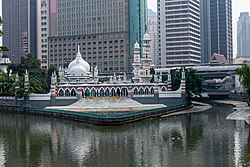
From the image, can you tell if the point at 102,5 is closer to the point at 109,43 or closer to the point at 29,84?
the point at 109,43

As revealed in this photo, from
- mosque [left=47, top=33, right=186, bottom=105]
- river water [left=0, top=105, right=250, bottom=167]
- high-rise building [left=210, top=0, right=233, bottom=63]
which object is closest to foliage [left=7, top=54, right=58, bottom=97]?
mosque [left=47, top=33, right=186, bottom=105]

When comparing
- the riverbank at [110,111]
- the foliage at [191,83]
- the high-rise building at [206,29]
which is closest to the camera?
the riverbank at [110,111]

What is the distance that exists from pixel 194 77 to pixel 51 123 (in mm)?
41013

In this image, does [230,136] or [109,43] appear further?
[109,43]

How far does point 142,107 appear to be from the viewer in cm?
7888

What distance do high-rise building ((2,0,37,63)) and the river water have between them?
112 meters

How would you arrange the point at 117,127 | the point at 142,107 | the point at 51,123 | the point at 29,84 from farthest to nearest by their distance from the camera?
the point at 29,84
the point at 142,107
the point at 51,123
the point at 117,127

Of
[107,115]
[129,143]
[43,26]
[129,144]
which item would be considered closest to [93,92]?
[107,115]

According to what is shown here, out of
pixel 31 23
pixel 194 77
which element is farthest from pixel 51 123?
pixel 31 23

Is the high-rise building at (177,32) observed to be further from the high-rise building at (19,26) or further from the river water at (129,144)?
the river water at (129,144)

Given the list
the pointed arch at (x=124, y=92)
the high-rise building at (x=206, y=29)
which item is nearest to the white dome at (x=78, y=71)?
the pointed arch at (x=124, y=92)

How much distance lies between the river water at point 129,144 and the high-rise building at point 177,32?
318 feet

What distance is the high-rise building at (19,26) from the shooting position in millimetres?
169375

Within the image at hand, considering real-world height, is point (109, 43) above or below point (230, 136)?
above
